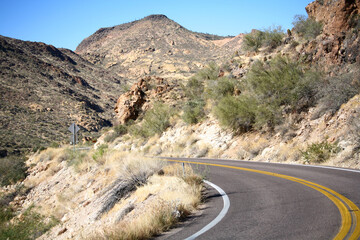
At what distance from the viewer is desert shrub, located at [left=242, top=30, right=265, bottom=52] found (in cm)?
2994

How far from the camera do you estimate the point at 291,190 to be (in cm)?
722

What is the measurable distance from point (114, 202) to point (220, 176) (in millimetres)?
4265

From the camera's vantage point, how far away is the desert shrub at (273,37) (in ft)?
89.7

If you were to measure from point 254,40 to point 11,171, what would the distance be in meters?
28.3

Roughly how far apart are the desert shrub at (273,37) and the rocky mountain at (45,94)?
35.7 metres

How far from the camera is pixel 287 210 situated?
17.9ft

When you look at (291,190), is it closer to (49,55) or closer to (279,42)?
(279,42)

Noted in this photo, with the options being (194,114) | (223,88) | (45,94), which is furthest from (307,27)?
(45,94)

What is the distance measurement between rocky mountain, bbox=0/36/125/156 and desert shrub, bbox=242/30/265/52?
33619mm

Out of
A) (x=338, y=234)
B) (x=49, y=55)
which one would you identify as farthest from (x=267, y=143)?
(x=49, y=55)

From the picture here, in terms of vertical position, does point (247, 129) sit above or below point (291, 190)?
above

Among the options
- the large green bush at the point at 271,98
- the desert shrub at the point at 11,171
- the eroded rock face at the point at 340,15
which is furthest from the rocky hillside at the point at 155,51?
the eroded rock face at the point at 340,15

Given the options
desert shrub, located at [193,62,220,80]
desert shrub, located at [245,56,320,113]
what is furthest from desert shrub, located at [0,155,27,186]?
desert shrub, located at [193,62,220,80]

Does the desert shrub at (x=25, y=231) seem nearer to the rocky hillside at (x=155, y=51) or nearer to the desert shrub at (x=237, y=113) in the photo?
the desert shrub at (x=237, y=113)
